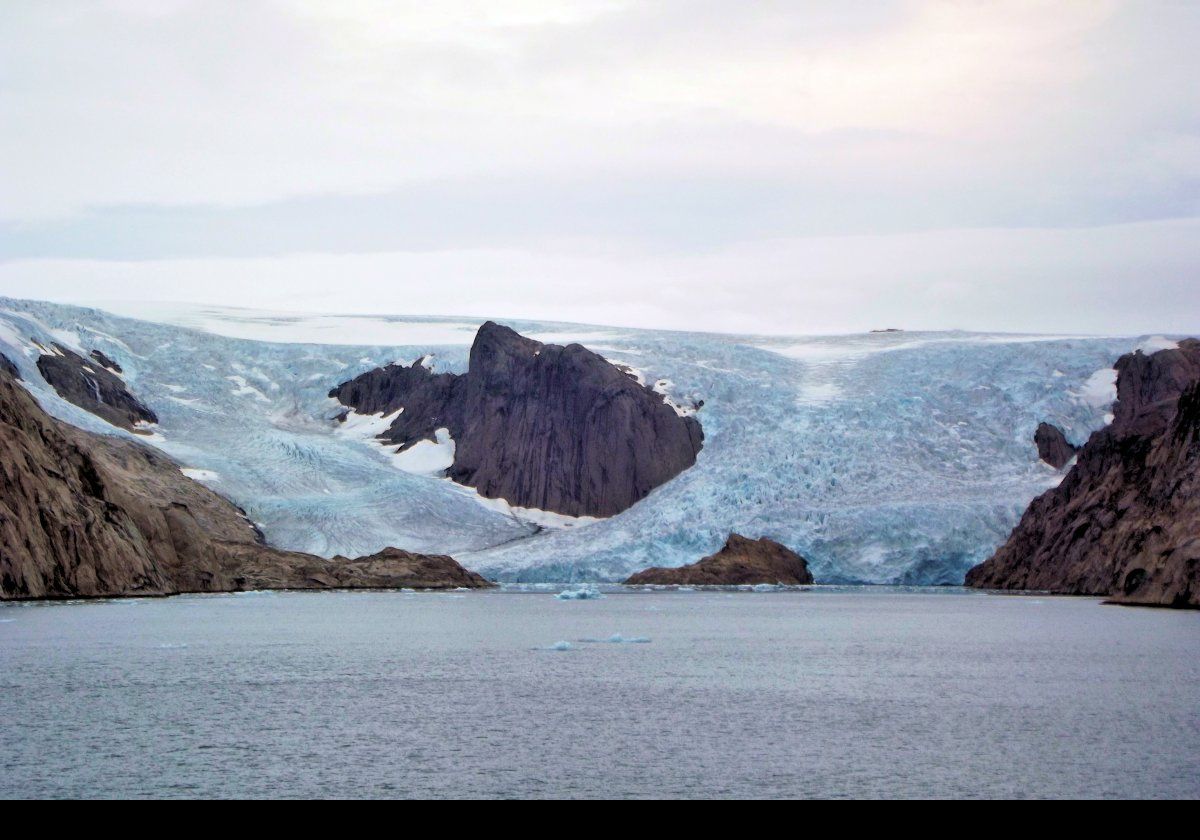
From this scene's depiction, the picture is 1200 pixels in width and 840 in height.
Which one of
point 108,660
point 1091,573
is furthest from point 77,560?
point 1091,573

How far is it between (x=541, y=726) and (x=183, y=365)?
58748mm

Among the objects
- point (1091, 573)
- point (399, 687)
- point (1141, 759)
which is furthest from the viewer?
point (1091, 573)

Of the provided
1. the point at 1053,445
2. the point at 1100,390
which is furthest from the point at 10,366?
the point at 1100,390

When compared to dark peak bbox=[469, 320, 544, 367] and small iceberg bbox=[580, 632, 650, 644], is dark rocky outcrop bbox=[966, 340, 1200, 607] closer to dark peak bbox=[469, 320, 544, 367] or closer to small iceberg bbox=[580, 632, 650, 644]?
small iceberg bbox=[580, 632, 650, 644]

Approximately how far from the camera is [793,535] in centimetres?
5831

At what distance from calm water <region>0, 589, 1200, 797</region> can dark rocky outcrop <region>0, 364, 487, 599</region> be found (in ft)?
18.9

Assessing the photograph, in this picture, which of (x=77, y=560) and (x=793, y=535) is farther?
(x=793, y=535)

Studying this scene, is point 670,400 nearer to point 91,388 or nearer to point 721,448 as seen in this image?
point 721,448

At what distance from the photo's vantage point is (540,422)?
73.8m

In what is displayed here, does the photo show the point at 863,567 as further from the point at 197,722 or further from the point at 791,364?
the point at 197,722

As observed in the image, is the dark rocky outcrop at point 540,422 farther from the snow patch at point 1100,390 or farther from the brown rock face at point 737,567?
the snow patch at point 1100,390

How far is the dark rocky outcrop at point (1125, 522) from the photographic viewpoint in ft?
127
